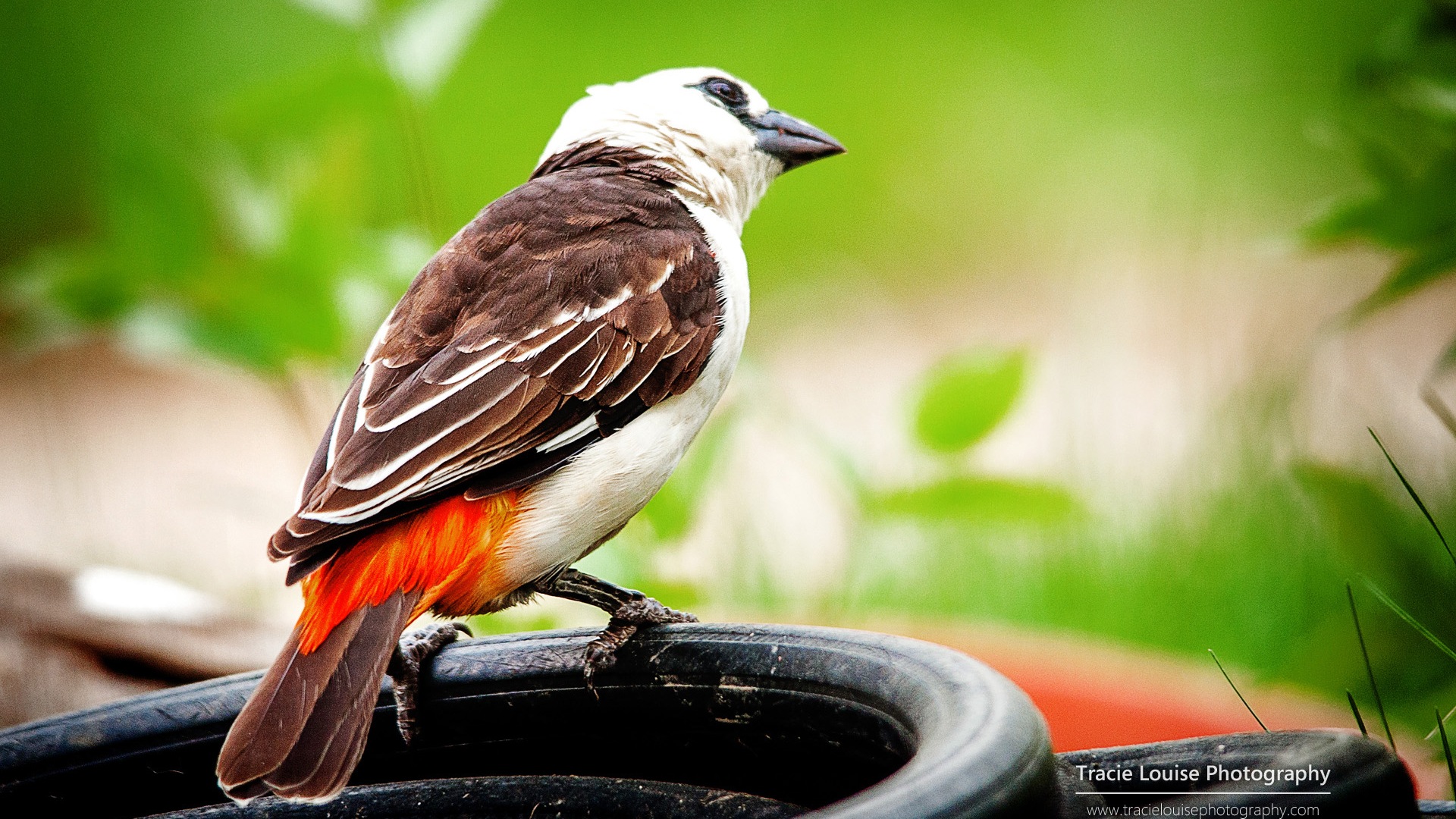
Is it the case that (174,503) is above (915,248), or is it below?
below

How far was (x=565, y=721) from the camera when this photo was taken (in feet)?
7.13

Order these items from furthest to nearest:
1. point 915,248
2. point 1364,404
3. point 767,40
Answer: point 767,40
point 915,248
point 1364,404

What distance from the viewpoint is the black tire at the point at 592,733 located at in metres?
1.83

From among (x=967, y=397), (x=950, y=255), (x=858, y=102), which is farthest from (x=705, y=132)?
(x=858, y=102)

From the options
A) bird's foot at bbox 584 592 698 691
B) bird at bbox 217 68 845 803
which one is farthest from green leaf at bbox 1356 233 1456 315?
bird's foot at bbox 584 592 698 691

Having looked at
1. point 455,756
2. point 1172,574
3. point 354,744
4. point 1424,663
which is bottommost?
point 1172,574

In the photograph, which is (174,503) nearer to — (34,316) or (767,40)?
(34,316)

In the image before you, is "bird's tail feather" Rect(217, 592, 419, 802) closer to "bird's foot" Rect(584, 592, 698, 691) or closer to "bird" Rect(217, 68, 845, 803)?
"bird" Rect(217, 68, 845, 803)

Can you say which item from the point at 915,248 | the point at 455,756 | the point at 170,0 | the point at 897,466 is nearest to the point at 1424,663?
the point at 455,756

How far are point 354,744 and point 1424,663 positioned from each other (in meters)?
1.80

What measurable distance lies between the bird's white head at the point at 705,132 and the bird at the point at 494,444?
0.28 meters

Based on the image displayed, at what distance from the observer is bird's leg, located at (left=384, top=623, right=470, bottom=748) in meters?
2.24

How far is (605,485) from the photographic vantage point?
93.7 inches

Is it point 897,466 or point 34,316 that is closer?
point 34,316
